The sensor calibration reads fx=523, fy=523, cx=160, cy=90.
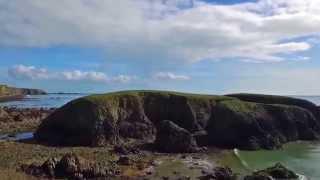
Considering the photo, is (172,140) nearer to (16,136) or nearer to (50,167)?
(50,167)

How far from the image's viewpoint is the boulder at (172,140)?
6850 centimetres

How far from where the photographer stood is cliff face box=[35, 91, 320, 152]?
74062mm

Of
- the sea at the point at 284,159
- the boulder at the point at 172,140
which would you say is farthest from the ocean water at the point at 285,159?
the boulder at the point at 172,140

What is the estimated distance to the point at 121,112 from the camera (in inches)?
3081

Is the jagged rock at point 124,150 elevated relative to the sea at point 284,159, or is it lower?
elevated

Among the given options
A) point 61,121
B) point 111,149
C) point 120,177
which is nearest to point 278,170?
point 120,177

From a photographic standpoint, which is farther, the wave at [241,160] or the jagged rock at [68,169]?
the wave at [241,160]

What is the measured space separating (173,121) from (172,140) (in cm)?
1349

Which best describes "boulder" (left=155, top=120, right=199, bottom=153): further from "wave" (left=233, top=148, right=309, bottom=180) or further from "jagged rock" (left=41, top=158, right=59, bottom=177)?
"jagged rock" (left=41, top=158, right=59, bottom=177)

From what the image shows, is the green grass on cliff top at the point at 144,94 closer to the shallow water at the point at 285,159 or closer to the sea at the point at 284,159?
the sea at the point at 284,159

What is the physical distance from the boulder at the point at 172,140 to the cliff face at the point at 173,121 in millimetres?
187

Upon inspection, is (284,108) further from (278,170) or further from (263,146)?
(278,170)

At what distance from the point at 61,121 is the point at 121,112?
8.94m

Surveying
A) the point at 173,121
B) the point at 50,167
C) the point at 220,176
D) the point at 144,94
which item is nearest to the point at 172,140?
the point at 173,121
